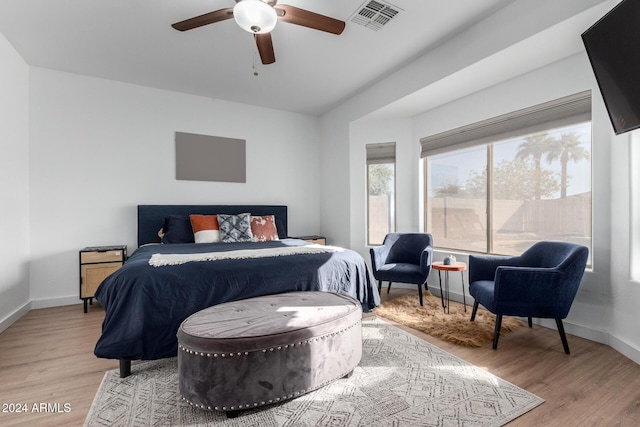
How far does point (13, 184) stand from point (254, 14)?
10.2 feet

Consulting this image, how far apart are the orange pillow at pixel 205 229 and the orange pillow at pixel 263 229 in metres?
0.46

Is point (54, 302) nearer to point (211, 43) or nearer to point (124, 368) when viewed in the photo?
point (124, 368)

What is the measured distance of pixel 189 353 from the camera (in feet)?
5.38

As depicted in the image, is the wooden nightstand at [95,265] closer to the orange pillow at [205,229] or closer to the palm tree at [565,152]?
the orange pillow at [205,229]

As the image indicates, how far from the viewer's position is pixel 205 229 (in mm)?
3891

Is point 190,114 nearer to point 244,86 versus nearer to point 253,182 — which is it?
point 244,86

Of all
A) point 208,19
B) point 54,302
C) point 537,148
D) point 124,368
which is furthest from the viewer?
point 54,302

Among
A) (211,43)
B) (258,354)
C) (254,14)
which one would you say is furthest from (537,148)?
(211,43)

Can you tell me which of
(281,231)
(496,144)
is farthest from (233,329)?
(496,144)

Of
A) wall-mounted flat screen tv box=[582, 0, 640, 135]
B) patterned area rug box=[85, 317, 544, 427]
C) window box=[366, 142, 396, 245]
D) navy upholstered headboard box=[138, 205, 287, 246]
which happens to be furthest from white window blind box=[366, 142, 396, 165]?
patterned area rug box=[85, 317, 544, 427]

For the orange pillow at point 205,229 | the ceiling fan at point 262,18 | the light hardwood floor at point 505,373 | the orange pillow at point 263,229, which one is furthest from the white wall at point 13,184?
the orange pillow at point 263,229

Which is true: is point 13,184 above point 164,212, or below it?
above

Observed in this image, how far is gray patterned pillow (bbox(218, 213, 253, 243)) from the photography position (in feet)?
12.7

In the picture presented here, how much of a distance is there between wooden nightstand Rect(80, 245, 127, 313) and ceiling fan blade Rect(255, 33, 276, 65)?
272 centimetres
